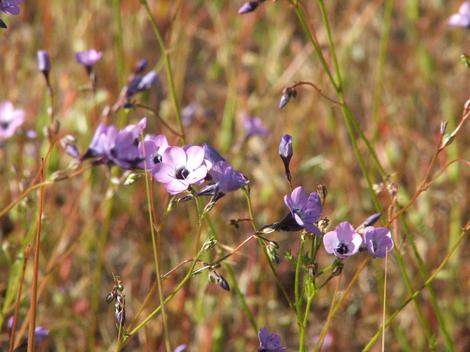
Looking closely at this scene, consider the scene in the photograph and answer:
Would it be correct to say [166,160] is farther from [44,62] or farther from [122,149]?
[44,62]

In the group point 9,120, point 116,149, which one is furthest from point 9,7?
point 9,120

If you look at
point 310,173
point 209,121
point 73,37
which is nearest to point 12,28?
point 73,37

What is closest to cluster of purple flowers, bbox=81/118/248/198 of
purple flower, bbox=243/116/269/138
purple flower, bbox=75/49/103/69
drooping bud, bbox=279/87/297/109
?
drooping bud, bbox=279/87/297/109

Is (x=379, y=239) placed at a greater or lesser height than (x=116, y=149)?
lesser

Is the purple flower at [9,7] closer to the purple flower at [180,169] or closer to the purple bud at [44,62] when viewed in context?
the purple flower at [180,169]

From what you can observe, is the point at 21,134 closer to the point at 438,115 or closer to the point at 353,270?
the point at 353,270
